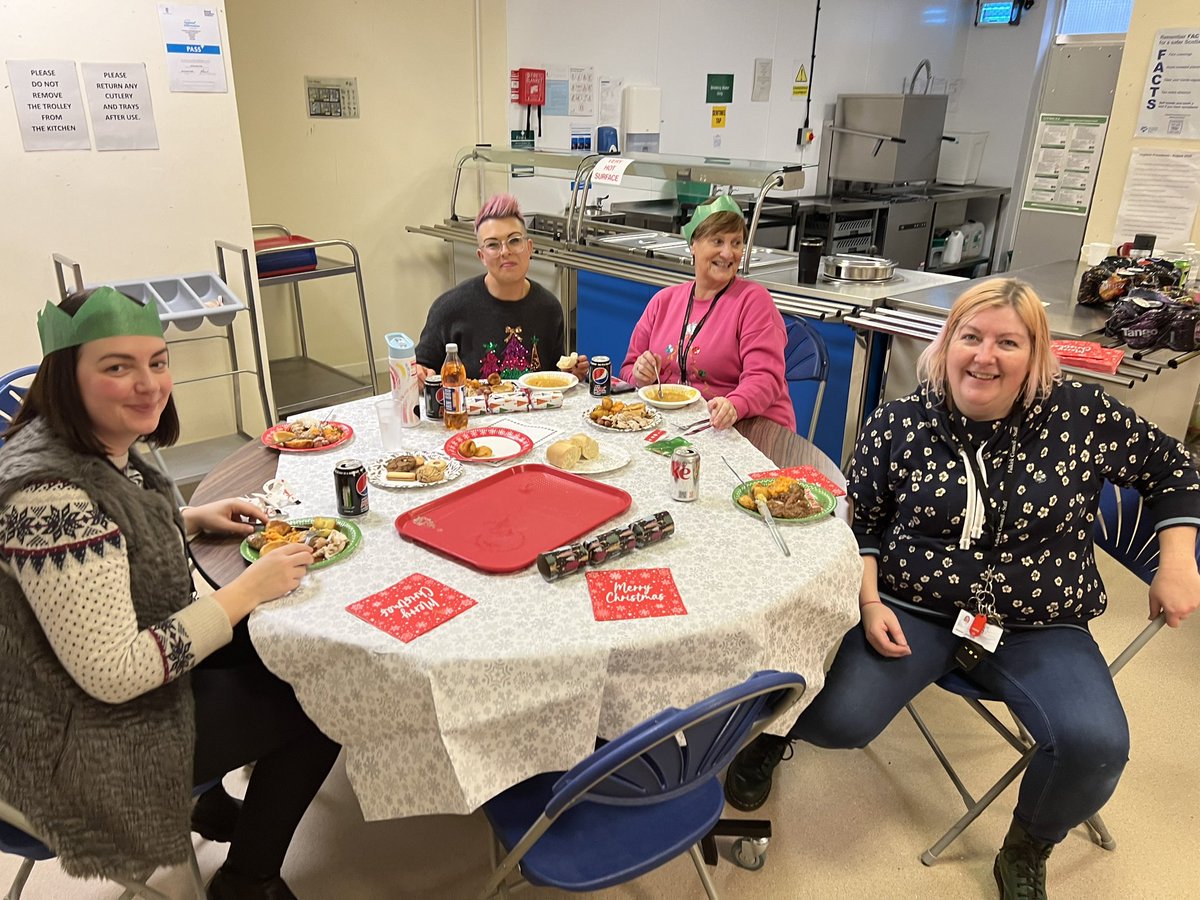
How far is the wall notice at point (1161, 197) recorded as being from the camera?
10.5 feet

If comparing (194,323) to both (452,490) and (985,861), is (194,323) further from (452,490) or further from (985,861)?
(985,861)

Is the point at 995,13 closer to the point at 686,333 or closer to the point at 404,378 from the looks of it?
the point at 686,333

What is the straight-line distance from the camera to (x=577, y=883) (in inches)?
45.4

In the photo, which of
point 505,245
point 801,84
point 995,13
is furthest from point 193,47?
point 995,13

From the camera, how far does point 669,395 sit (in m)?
2.14

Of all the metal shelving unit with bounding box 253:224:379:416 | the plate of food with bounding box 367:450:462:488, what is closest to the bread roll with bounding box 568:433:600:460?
the plate of food with bounding box 367:450:462:488

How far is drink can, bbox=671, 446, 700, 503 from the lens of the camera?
5.17 feet

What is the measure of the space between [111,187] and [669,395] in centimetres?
206

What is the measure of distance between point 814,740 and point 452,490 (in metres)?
0.86

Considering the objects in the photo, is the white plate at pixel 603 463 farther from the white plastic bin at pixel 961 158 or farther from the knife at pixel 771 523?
the white plastic bin at pixel 961 158

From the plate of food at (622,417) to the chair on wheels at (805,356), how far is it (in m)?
0.62

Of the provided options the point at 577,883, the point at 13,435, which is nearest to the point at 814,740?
the point at 577,883

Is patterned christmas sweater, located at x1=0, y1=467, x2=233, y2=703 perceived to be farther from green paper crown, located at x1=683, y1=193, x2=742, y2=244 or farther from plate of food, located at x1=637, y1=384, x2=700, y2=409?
green paper crown, located at x1=683, y1=193, x2=742, y2=244

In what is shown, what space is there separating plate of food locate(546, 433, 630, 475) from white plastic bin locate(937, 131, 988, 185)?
18.1 ft
